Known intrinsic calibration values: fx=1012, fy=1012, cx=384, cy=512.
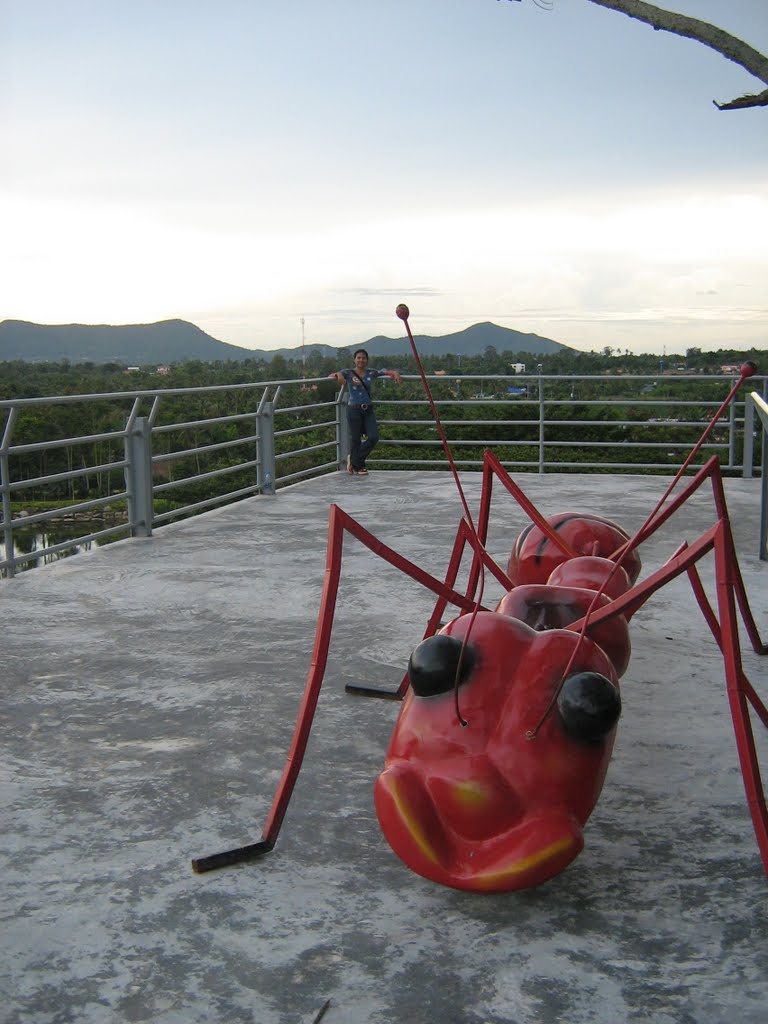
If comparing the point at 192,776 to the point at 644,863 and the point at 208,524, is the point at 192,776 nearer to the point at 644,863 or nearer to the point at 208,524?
the point at 644,863

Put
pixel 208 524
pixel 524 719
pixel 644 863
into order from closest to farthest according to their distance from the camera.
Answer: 1. pixel 524 719
2. pixel 644 863
3. pixel 208 524

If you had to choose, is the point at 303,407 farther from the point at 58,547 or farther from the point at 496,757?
the point at 496,757

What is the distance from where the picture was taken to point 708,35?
347 inches

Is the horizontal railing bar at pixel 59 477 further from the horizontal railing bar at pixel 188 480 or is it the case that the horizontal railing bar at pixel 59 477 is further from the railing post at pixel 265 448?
the railing post at pixel 265 448

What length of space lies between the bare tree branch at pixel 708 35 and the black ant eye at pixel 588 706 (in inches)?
294

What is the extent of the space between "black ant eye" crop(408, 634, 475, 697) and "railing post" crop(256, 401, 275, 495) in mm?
7160

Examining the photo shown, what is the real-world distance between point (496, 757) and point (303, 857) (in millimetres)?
749

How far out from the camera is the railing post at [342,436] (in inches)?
447

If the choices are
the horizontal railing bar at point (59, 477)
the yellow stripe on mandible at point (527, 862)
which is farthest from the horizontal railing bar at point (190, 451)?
the yellow stripe on mandible at point (527, 862)

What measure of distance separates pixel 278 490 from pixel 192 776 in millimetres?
6964

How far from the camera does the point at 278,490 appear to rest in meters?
10.1

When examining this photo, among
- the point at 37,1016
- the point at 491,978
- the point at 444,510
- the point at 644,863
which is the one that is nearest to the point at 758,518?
the point at 444,510

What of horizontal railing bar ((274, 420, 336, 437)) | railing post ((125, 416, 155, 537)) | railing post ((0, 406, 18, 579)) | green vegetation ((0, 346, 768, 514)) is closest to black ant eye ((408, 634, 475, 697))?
green vegetation ((0, 346, 768, 514))

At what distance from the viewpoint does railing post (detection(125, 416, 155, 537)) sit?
7.31m
